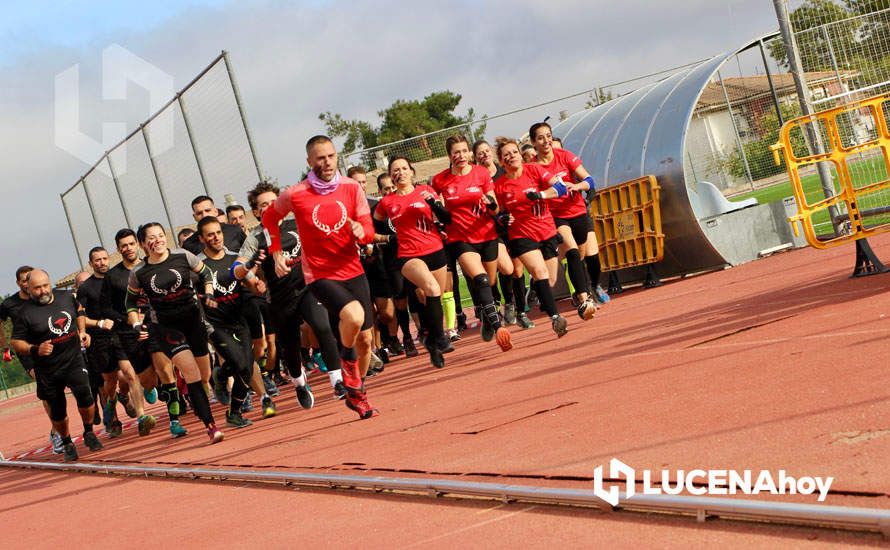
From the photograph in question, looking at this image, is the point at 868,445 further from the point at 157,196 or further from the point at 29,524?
the point at 157,196

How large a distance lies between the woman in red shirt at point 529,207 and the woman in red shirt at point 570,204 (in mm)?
260

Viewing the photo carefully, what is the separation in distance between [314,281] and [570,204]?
4692mm

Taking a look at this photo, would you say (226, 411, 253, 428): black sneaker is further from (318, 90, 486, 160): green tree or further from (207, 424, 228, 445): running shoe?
(318, 90, 486, 160): green tree

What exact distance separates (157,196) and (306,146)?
1180 centimetres

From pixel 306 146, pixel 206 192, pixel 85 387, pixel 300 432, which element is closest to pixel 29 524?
pixel 300 432

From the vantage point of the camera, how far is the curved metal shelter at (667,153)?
1662cm

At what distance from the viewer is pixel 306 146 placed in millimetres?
9453

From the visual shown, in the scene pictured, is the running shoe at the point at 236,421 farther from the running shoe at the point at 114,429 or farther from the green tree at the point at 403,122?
the green tree at the point at 403,122

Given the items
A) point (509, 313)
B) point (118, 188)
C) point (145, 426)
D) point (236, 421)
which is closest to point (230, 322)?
point (236, 421)

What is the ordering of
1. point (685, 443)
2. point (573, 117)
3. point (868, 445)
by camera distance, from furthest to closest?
point (573, 117) < point (685, 443) < point (868, 445)

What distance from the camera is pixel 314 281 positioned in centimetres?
955

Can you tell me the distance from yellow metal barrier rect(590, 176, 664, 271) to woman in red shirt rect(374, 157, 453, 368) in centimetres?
561

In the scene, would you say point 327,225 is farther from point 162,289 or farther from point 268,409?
point 268,409

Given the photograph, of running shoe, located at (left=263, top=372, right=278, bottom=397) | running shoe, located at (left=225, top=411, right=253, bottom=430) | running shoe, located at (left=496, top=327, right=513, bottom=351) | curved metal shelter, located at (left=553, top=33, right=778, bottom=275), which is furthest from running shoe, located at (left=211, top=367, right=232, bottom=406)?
curved metal shelter, located at (left=553, top=33, right=778, bottom=275)
